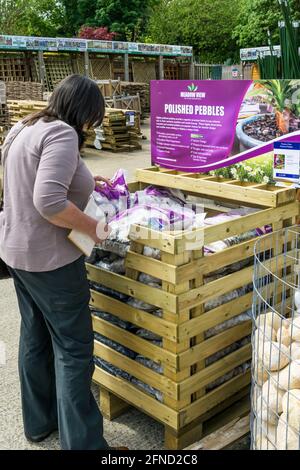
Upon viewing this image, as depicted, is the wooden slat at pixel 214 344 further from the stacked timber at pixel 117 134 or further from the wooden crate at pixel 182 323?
the stacked timber at pixel 117 134

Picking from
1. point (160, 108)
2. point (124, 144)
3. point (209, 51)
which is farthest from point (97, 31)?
point (160, 108)

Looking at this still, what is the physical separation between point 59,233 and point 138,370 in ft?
2.84

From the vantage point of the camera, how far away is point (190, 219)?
2723 millimetres

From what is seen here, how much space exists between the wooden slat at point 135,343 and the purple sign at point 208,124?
1.25m

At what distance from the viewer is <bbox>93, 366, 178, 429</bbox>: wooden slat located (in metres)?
2.47

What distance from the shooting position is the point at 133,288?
2529 mm

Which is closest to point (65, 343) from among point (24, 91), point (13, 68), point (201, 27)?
point (24, 91)

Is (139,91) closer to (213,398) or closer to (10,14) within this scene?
(213,398)

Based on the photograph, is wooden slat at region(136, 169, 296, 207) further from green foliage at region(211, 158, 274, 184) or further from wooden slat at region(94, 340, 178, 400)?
wooden slat at region(94, 340, 178, 400)

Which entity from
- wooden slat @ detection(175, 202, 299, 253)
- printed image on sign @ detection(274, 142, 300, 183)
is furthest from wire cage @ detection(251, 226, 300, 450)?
printed image on sign @ detection(274, 142, 300, 183)

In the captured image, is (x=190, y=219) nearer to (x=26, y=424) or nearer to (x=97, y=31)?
(x=26, y=424)

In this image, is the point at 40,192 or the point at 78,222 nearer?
the point at 40,192

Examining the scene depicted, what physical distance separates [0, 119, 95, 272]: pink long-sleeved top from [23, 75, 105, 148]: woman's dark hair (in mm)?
87
